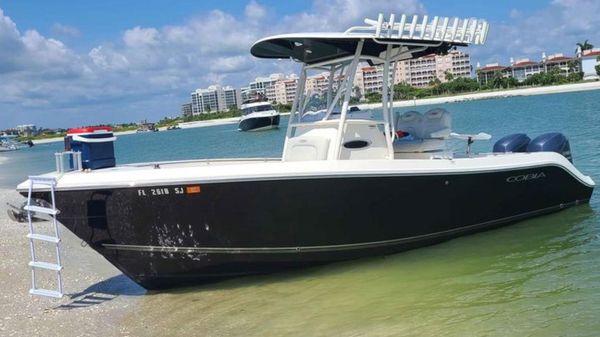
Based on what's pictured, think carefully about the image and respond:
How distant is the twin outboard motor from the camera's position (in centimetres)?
1095

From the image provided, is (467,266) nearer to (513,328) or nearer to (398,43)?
(513,328)

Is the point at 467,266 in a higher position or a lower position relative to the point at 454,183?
lower

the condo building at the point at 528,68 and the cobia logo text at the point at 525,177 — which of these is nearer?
the cobia logo text at the point at 525,177

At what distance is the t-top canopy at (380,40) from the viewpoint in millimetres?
8344

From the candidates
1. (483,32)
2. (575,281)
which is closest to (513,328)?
(575,281)

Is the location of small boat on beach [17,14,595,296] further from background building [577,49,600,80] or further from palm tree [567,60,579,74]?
palm tree [567,60,579,74]

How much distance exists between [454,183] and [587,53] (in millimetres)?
166966

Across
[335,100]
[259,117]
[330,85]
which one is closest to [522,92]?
[259,117]

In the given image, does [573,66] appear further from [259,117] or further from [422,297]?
[422,297]

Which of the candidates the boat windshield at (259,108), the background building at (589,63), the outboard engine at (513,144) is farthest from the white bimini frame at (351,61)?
the background building at (589,63)

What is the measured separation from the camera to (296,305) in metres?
7.41

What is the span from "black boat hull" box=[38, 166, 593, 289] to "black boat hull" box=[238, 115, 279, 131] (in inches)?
2429

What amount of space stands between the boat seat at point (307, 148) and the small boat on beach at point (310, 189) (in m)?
0.02

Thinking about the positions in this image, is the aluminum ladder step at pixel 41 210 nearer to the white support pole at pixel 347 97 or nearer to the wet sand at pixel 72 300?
the wet sand at pixel 72 300
